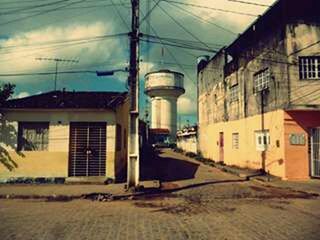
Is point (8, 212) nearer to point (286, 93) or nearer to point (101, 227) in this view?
point (101, 227)

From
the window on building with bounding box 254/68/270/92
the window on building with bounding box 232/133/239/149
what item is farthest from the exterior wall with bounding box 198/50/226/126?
the window on building with bounding box 254/68/270/92

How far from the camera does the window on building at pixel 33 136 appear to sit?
54.9 ft

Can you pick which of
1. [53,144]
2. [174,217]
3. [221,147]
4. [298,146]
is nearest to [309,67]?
[298,146]

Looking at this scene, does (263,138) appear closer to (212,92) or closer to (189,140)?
(212,92)

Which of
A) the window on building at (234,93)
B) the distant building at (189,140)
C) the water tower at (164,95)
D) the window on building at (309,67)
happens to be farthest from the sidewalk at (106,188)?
the water tower at (164,95)

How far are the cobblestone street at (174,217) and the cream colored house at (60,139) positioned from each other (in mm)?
3953

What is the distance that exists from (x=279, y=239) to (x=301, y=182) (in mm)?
10159

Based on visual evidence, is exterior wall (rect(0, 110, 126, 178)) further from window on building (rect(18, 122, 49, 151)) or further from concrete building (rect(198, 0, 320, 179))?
concrete building (rect(198, 0, 320, 179))

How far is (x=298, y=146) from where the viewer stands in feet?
57.6

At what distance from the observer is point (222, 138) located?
2867 cm

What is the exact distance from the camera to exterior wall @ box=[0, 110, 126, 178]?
16.5m

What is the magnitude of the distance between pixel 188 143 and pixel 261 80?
24830 millimetres

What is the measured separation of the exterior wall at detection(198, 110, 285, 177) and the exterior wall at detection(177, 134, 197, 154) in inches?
252

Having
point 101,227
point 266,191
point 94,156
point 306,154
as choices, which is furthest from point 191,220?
point 306,154
